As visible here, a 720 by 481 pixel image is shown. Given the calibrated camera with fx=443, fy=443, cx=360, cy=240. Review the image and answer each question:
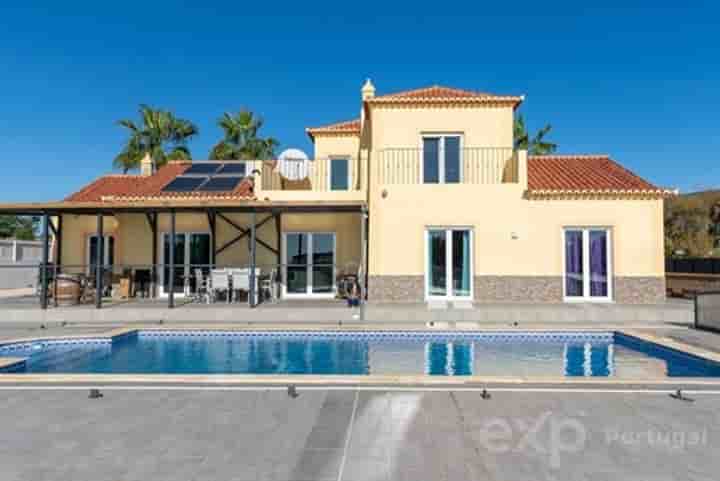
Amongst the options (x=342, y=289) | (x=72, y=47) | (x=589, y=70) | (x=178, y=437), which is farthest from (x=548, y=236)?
(x=72, y=47)

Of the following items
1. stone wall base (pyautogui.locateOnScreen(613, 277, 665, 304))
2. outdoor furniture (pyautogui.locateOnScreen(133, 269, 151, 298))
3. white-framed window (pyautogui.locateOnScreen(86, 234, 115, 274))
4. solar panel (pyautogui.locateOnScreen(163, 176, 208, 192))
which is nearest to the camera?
stone wall base (pyautogui.locateOnScreen(613, 277, 665, 304))

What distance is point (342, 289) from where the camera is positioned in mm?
16391

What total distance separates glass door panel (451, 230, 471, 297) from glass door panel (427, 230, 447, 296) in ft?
1.01

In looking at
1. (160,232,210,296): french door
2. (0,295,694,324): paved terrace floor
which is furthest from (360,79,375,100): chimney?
(0,295,694,324): paved terrace floor

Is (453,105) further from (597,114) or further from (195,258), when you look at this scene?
(597,114)

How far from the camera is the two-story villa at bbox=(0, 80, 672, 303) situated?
14883 mm

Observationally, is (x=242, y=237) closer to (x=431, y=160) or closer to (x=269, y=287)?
(x=269, y=287)

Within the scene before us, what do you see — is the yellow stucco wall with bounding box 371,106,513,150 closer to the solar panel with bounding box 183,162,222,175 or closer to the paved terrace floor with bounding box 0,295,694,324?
the paved terrace floor with bounding box 0,295,694,324

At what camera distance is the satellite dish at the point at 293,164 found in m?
18.2

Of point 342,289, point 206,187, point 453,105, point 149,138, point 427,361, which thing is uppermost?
point 149,138

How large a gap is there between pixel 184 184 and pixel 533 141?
76.2 ft

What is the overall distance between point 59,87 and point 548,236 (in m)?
29.2

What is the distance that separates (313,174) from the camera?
18859mm

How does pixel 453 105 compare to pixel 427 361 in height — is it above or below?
above
